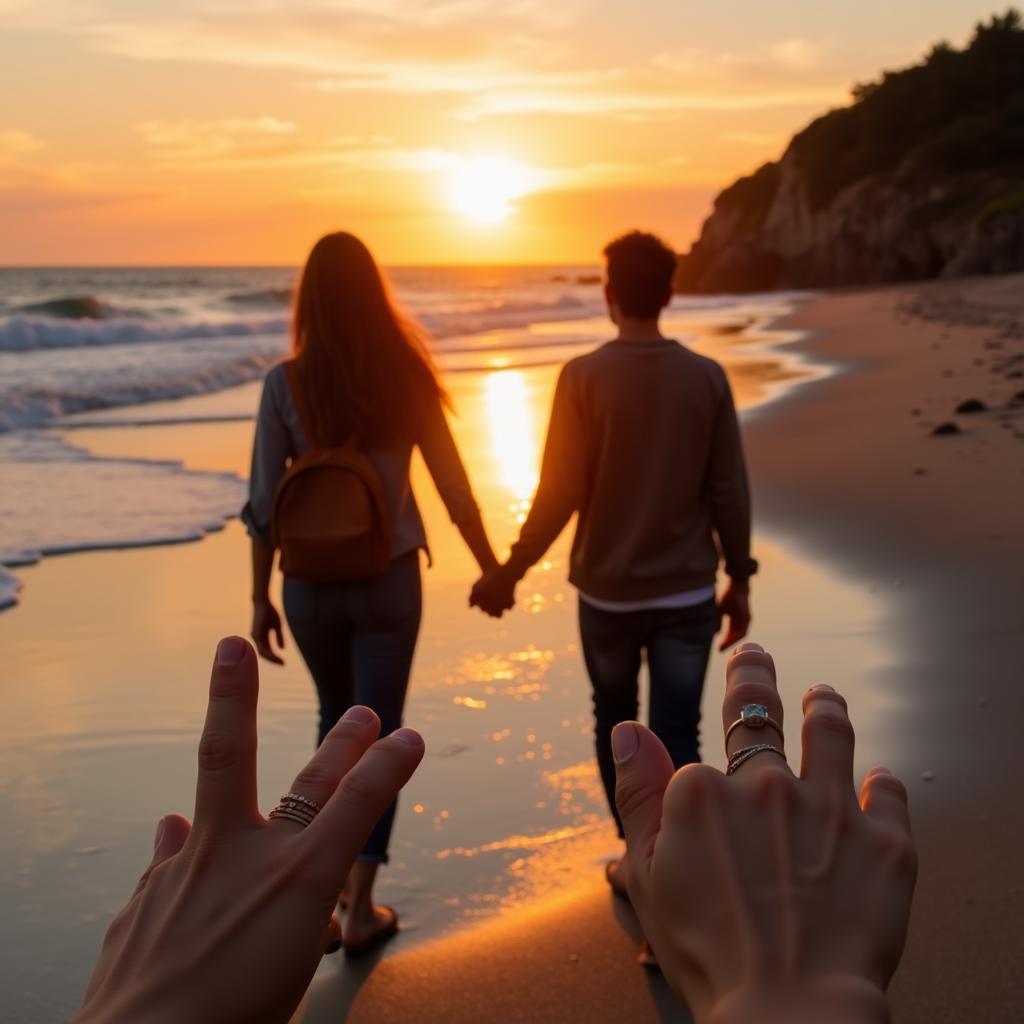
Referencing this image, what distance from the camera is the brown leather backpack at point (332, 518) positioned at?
3.47m

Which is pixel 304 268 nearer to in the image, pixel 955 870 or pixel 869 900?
pixel 955 870

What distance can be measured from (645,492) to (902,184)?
55880 mm

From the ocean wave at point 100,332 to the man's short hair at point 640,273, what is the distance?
24.5m

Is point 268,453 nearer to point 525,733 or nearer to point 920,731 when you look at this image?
point 525,733

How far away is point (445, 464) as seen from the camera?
3.83 m

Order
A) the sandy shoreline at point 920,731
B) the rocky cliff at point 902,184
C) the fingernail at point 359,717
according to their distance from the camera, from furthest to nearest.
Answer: the rocky cliff at point 902,184, the sandy shoreline at point 920,731, the fingernail at point 359,717

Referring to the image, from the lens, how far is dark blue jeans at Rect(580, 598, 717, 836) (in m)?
3.62

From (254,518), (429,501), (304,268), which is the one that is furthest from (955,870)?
(429,501)

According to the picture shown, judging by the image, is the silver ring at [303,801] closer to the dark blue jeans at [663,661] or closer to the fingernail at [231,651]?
the fingernail at [231,651]

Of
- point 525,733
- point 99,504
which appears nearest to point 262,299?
point 99,504

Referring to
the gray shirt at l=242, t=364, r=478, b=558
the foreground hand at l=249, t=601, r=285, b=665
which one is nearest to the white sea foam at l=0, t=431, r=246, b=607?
the foreground hand at l=249, t=601, r=285, b=665

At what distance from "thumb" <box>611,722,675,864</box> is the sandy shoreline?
202 cm

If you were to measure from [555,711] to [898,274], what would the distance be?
5407cm

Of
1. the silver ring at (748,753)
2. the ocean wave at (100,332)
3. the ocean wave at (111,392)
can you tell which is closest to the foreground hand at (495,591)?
→ the silver ring at (748,753)
